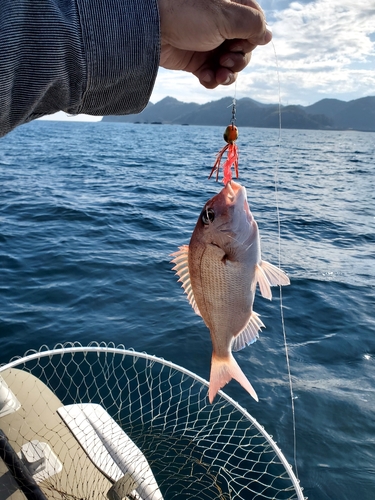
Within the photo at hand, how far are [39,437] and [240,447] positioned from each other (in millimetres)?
2020

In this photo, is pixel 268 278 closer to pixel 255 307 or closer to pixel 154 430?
pixel 154 430

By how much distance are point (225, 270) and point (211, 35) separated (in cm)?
121

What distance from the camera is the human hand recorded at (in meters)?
→ 1.63

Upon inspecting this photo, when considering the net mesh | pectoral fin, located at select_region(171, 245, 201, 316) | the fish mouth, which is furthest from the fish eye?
the net mesh

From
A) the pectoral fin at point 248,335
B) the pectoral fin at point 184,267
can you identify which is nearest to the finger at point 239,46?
the pectoral fin at point 184,267

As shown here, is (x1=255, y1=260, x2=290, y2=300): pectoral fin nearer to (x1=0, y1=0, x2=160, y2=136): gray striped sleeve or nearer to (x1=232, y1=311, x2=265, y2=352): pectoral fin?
(x1=232, y1=311, x2=265, y2=352): pectoral fin

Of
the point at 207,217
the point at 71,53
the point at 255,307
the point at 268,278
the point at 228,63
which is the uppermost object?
the point at 228,63

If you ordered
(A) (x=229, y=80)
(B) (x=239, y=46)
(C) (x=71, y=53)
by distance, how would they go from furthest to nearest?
(A) (x=229, y=80), (B) (x=239, y=46), (C) (x=71, y=53)

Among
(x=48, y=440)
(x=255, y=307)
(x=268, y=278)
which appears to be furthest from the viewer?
(x=255, y=307)

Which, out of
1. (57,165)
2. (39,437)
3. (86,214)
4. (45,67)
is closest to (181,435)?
(39,437)

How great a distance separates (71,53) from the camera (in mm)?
1363

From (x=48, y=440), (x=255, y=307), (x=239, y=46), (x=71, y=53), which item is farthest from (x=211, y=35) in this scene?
(x=255, y=307)

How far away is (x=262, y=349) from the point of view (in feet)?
21.2

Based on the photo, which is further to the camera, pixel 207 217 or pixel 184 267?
pixel 184 267
